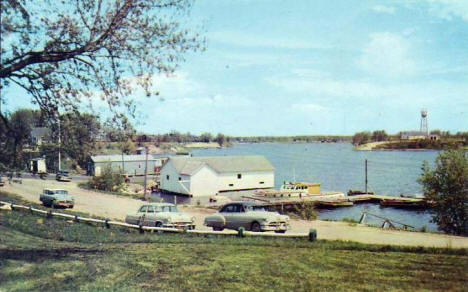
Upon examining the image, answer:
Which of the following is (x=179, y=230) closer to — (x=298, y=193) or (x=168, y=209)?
(x=168, y=209)

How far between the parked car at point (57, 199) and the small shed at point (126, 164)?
282cm

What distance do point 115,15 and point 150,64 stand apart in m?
1.27

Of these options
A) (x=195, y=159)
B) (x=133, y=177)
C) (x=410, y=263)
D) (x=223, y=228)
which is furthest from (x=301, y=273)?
(x=195, y=159)

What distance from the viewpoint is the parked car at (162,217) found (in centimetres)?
1689

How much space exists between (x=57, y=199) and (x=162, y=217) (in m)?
10.8

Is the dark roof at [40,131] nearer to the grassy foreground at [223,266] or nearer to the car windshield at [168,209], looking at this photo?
the grassy foreground at [223,266]

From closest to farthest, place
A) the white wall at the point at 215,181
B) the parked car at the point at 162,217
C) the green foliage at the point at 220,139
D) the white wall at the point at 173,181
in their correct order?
the parked car at the point at 162,217 → the green foliage at the point at 220,139 → the white wall at the point at 173,181 → the white wall at the point at 215,181

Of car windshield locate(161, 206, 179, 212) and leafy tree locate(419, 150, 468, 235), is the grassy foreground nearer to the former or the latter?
car windshield locate(161, 206, 179, 212)

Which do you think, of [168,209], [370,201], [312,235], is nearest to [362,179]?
[370,201]

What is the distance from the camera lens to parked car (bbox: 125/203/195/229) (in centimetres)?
1689

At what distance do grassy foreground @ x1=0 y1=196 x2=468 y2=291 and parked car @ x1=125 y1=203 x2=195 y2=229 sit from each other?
3223 millimetres

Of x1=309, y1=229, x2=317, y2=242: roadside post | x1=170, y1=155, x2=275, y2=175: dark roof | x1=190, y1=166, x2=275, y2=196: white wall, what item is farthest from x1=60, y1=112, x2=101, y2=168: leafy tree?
x1=190, y1=166, x2=275, y2=196: white wall

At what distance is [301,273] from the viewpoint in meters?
9.23

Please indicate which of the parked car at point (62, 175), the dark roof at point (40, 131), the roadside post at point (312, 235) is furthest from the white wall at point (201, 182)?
the dark roof at point (40, 131)
